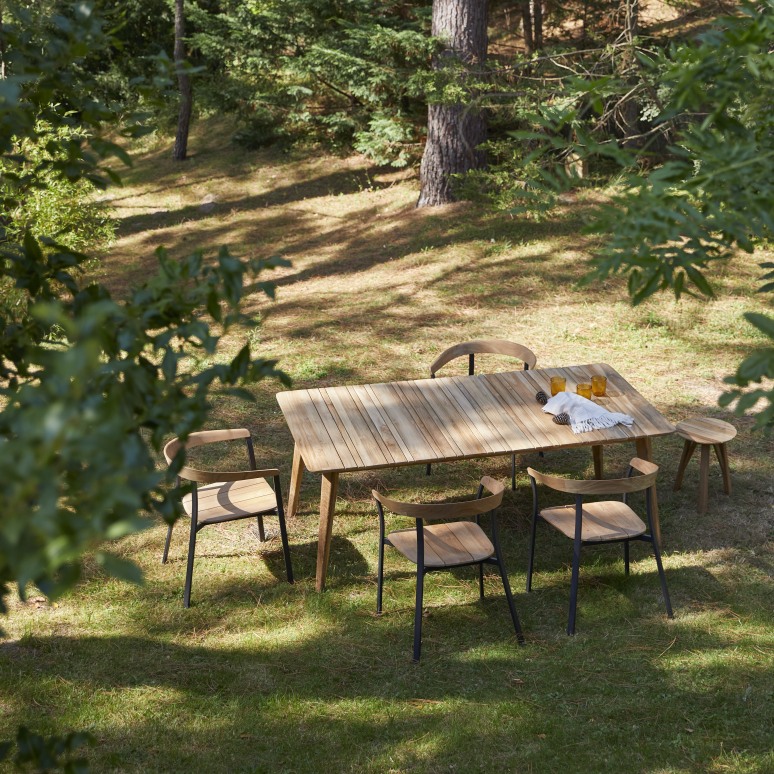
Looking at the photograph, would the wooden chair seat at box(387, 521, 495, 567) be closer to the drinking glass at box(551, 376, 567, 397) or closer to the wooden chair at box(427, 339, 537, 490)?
the drinking glass at box(551, 376, 567, 397)

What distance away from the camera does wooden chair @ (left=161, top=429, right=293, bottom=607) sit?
196 inches

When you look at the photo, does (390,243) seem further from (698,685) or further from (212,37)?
(698,685)

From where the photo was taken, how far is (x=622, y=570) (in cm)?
534

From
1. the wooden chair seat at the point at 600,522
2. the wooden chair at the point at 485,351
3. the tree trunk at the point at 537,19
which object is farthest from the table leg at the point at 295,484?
the tree trunk at the point at 537,19

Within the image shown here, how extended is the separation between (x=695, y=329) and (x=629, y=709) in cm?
564

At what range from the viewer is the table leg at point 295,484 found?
228 inches

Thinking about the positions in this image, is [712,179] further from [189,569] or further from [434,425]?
[189,569]

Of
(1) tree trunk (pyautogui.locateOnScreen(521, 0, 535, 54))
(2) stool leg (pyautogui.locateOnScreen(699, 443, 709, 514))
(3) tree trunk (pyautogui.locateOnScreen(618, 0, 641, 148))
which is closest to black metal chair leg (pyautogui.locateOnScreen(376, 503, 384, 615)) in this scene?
(2) stool leg (pyautogui.locateOnScreen(699, 443, 709, 514))

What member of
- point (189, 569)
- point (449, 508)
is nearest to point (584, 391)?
point (449, 508)

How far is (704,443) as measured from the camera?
5879 millimetres

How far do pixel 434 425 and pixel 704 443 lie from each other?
1.85 m

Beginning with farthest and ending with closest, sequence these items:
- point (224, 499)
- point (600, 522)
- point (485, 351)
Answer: point (485, 351), point (224, 499), point (600, 522)

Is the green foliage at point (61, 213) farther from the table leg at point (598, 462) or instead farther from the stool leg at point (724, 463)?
the stool leg at point (724, 463)

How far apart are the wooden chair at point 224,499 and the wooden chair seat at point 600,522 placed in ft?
5.02
